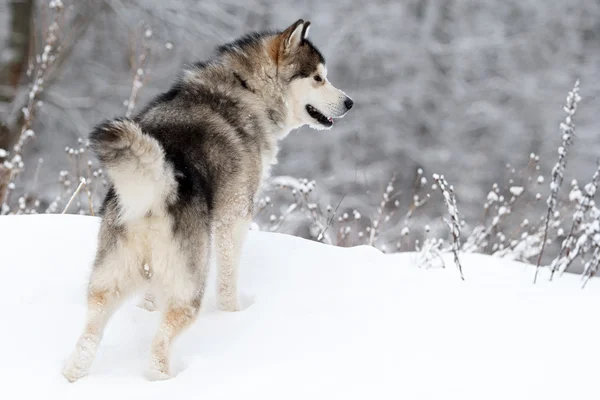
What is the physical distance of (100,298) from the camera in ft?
8.31

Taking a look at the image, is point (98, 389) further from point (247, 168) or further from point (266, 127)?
point (266, 127)

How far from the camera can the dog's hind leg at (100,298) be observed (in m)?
2.49

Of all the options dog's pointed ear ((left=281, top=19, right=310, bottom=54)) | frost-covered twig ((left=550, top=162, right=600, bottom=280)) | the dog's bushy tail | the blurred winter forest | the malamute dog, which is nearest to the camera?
the dog's bushy tail

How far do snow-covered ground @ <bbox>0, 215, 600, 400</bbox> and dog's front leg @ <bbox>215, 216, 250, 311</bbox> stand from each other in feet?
0.28

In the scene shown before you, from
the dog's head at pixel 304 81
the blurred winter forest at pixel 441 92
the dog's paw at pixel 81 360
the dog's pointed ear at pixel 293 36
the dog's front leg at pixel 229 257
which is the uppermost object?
the blurred winter forest at pixel 441 92

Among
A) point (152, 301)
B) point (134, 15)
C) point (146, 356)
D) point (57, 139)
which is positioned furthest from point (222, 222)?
point (57, 139)

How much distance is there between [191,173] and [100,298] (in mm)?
619

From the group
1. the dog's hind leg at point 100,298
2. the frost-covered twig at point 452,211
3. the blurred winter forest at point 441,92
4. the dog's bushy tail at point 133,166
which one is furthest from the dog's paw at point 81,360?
the blurred winter forest at point 441,92

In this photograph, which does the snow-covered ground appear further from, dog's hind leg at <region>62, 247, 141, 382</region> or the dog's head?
the dog's head

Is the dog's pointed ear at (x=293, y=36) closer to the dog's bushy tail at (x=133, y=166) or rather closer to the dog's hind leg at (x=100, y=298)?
the dog's bushy tail at (x=133, y=166)

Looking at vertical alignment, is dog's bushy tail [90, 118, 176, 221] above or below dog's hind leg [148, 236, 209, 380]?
above

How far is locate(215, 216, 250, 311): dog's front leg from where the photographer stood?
3.14 metres

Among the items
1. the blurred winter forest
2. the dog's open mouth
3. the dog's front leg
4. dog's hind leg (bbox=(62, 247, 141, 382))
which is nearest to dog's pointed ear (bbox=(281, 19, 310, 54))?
the dog's open mouth

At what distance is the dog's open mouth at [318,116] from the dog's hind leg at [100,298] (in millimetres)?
1870
